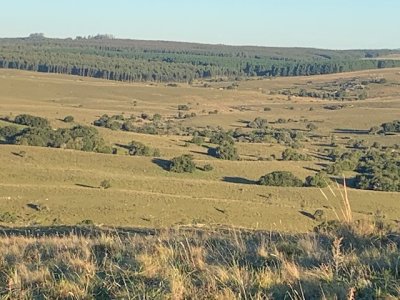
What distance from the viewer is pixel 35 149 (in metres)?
43.3

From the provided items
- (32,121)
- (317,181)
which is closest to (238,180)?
(317,181)

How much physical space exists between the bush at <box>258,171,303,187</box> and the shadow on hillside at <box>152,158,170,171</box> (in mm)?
6668

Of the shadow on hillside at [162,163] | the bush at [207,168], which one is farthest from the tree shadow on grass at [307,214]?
the shadow on hillside at [162,163]

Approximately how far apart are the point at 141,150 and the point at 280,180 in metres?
12.1

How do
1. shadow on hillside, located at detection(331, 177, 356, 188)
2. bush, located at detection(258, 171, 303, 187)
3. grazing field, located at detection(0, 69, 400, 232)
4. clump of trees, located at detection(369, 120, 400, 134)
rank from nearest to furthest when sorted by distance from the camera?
1. grazing field, located at detection(0, 69, 400, 232)
2. bush, located at detection(258, 171, 303, 187)
3. shadow on hillside, located at detection(331, 177, 356, 188)
4. clump of trees, located at detection(369, 120, 400, 134)

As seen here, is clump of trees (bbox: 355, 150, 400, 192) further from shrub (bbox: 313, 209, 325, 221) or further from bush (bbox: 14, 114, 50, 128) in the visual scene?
bush (bbox: 14, 114, 50, 128)

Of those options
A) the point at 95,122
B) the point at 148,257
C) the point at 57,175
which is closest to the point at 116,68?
the point at 95,122

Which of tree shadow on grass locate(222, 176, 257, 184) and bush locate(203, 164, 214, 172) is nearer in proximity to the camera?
tree shadow on grass locate(222, 176, 257, 184)

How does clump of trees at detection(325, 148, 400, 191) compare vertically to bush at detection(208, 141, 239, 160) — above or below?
above

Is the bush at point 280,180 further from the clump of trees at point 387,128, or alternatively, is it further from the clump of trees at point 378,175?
the clump of trees at point 387,128

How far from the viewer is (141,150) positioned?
154 ft

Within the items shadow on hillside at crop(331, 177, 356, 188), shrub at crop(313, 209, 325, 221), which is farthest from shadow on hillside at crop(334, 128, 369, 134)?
shrub at crop(313, 209, 325, 221)

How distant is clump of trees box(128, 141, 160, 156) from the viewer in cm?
4672

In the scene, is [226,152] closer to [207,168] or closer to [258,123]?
[207,168]
